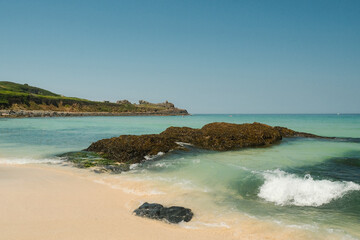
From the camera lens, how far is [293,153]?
43.7ft

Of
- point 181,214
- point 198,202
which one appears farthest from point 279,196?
point 181,214

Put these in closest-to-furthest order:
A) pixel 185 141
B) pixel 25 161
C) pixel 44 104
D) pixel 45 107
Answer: pixel 25 161 < pixel 185 141 < pixel 45 107 < pixel 44 104

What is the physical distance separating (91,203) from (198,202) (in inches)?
102

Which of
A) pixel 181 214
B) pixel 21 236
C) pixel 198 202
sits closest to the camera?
pixel 21 236

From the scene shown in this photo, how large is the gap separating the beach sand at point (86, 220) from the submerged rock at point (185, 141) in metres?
4.49

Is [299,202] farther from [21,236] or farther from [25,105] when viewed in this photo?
[25,105]

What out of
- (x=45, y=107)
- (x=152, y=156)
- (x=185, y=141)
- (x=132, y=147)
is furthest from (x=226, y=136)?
(x=45, y=107)

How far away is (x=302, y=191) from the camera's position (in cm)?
A: 675

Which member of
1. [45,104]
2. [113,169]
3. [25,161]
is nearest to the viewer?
[113,169]

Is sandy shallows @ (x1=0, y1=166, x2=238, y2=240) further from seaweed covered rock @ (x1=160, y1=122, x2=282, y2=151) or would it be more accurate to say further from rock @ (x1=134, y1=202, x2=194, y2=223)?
seaweed covered rock @ (x1=160, y1=122, x2=282, y2=151)

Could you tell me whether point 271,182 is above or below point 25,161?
above

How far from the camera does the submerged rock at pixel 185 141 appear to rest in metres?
11.7

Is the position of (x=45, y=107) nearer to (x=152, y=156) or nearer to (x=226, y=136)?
(x=226, y=136)

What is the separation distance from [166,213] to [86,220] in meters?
1.59
